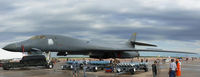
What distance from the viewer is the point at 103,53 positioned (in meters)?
25.8

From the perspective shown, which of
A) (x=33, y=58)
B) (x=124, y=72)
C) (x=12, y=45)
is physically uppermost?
(x=12, y=45)

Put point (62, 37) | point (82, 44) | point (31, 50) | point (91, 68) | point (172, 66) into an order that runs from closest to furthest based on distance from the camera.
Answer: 1. point (172, 66)
2. point (91, 68)
3. point (31, 50)
4. point (62, 37)
5. point (82, 44)

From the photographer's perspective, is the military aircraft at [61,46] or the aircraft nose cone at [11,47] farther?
the military aircraft at [61,46]

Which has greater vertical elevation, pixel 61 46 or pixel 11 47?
pixel 61 46

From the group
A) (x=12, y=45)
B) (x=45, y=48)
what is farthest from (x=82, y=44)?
(x=12, y=45)

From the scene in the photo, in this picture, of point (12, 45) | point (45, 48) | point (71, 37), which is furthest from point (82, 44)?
point (12, 45)

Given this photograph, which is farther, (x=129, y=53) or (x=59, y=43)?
(x=129, y=53)

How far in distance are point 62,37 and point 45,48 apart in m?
2.15

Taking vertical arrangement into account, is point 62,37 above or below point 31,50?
above

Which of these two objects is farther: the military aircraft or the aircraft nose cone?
the military aircraft

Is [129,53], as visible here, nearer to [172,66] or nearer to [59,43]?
[59,43]

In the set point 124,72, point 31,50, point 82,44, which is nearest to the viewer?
point 124,72

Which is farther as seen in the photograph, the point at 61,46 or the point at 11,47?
the point at 61,46

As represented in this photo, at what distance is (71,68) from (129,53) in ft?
35.1
